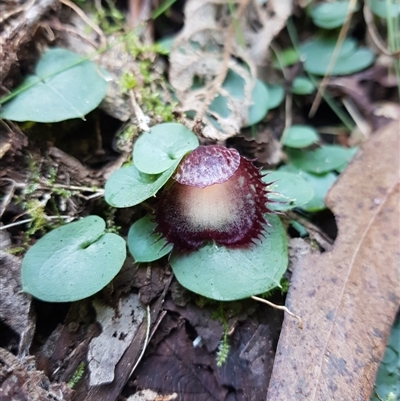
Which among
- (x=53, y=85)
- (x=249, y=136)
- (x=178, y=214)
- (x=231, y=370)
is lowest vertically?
(x=231, y=370)

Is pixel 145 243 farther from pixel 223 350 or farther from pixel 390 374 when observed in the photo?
pixel 390 374

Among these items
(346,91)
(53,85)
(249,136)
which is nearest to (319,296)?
(249,136)

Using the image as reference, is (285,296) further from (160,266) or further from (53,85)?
(53,85)

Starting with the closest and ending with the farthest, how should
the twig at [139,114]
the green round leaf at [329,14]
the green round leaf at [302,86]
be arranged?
Answer: the twig at [139,114], the green round leaf at [302,86], the green round leaf at [329,14]

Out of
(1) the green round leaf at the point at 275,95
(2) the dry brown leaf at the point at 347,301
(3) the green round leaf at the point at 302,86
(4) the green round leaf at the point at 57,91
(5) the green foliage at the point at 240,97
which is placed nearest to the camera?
(2) the dry brown leaf at the point at 347,301

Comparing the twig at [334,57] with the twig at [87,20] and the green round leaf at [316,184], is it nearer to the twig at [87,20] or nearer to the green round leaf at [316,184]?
the green round leaf at [316,184]

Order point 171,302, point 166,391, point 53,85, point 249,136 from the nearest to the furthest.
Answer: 1. point 166,391
2. point 171,302
3. point 53,85
4. point 249,136

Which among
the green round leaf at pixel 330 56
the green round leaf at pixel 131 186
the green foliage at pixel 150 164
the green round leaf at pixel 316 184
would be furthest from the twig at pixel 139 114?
the green round leaf at pixel 330 56
